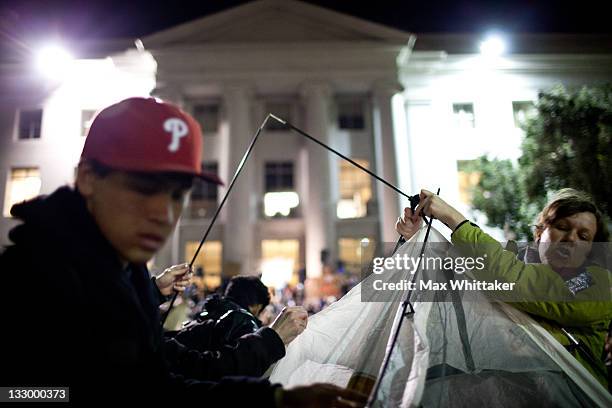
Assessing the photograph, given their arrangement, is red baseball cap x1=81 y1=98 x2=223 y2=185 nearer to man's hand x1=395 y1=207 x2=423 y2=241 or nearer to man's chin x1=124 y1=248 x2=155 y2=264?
man's chin x1=124 y1=248 x2=155 y2=264

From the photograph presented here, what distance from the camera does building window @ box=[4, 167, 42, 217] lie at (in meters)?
21.4

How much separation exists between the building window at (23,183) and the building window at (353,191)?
1611 cm

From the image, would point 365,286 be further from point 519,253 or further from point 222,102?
point 222,102

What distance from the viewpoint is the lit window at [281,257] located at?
23453mm

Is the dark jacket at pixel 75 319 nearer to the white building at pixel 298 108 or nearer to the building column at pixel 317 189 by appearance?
the building column at pixel 317 189

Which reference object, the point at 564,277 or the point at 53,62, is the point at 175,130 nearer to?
the point at 564,277

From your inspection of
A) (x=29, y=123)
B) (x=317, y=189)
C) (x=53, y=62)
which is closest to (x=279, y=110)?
(x=317, y=189)

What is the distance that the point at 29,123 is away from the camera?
2436 centimetres

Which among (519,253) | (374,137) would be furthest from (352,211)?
(519,253)

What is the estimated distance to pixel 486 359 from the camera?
2.38 m

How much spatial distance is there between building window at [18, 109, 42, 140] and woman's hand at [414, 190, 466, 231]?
27.1 m

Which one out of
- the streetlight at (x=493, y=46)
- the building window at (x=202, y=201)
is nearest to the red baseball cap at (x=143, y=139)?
the building window at (x=202, y=201)

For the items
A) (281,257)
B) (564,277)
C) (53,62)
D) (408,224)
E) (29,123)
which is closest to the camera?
(564,277)

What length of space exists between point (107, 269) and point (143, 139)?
47 centimetres
